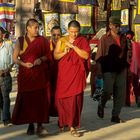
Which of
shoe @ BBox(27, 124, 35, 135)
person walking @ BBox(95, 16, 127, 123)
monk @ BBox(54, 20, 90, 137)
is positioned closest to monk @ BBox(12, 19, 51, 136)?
shoe @ BBox(27, 124, 35, 135)

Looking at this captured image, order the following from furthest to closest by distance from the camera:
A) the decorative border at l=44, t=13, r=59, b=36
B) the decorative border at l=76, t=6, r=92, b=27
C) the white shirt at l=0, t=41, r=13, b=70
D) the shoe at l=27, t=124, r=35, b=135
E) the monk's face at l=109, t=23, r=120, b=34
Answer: the decorative border at l=76, t=6, r=92, b=27 < the decorative border at l=44, t=13, r=59, b=36 < the monk's face at l=109, t=23, r=120, b=34 < the white shirt at l=0, t=41, r=13, b=70 < the shoe at l=27, t=124, r=35, b=135

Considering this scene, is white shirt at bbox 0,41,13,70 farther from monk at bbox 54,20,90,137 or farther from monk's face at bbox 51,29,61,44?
monk at bbox 54,20,90,137

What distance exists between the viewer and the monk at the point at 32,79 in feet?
24.7

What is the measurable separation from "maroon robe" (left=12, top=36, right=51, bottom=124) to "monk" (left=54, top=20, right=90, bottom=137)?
0.22 m

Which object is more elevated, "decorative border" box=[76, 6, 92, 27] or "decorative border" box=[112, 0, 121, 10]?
"decorative border" box=[112, 0, 121, 10]

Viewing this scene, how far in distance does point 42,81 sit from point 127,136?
1.44 metres

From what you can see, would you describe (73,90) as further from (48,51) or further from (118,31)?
(118,31)

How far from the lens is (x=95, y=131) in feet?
26.2

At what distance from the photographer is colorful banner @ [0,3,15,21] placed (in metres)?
21.5

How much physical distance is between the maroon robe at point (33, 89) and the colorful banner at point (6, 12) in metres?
14.1

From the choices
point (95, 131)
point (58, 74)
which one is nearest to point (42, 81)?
point (58, 74)

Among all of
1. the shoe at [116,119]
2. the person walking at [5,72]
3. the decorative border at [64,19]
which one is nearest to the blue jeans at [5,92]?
the person walking at [5,72]

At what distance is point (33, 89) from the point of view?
297 inches

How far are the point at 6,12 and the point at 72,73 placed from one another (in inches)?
576
